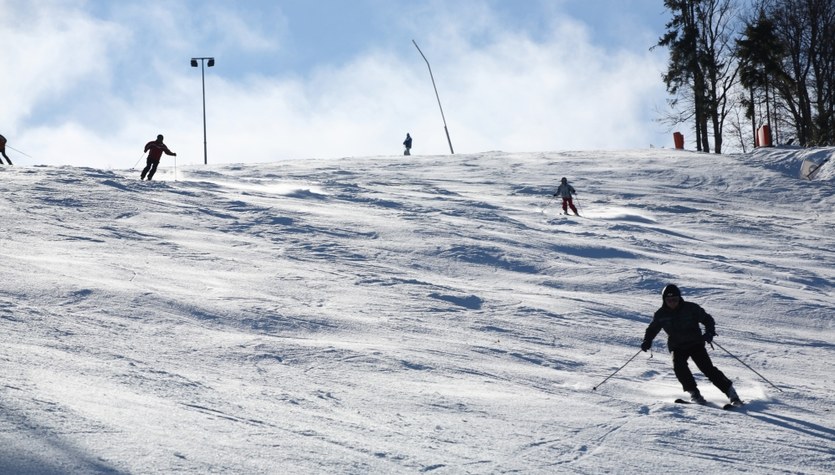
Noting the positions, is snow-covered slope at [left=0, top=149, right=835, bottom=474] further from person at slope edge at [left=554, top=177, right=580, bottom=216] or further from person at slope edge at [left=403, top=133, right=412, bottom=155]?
person at slope edge at [left=403, top=133, right=412, bottom=155]

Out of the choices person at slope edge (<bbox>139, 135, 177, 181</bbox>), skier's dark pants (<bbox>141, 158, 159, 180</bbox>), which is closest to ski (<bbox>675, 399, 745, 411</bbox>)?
person at slope edge (<bbox>139, 135, 177, 181</bbox>)

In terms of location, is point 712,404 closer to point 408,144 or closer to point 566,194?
point 566,194

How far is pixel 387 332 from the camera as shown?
35.7 ft

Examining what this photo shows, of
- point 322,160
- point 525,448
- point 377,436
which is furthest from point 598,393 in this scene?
point 322,160

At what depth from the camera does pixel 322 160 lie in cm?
3716

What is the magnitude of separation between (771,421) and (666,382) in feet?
5.69

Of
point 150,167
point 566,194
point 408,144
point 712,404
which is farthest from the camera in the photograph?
point 408,144

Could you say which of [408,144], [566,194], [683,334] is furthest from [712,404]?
[408,144]

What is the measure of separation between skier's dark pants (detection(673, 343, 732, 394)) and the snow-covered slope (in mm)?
237

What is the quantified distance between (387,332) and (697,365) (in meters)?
3.74

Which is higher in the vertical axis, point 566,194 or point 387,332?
point 566,194

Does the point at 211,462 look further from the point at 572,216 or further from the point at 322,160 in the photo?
the point at 322,160

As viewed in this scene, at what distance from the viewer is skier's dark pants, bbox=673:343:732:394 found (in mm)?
8680

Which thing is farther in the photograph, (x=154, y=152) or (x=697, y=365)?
(x=154, y=152)
